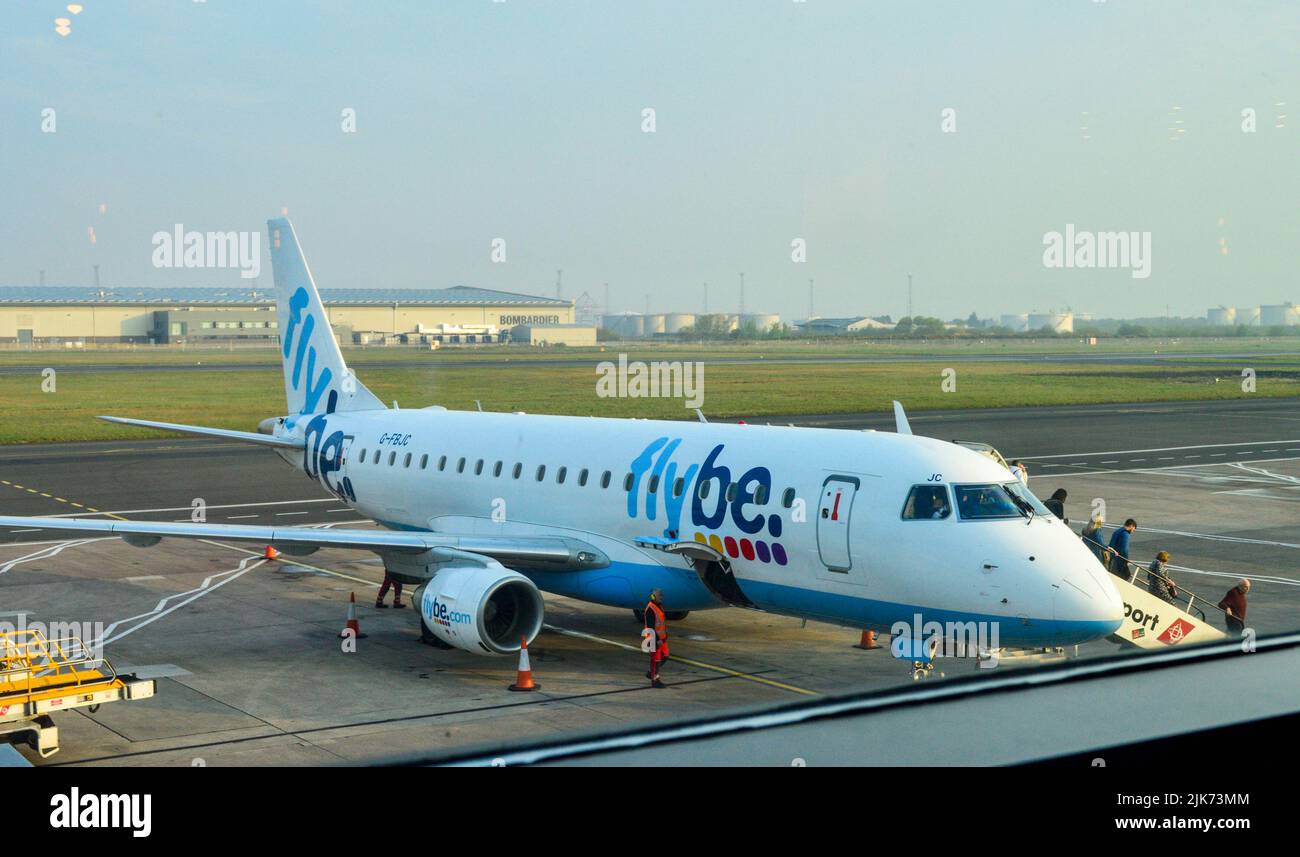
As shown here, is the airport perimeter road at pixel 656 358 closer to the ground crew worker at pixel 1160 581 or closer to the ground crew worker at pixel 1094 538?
the ground crew worker at pixel 1094 538

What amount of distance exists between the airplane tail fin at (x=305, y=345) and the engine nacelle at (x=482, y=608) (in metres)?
11.8

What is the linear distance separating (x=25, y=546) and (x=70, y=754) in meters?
22.1

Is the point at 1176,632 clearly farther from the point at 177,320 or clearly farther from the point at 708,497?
the point at 177,320

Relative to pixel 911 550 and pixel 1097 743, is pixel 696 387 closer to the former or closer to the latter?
pixel 911 550

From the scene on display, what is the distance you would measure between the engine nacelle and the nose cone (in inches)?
354

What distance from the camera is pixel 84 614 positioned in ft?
89.0

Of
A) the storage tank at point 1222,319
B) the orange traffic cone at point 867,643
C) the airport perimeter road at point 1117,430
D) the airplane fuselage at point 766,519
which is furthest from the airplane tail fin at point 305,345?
the storage tank at point 1222,319

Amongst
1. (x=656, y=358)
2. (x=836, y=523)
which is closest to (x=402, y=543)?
(x=836, y=523)

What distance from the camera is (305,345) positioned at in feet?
113

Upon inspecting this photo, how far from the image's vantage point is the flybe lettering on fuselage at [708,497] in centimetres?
2094

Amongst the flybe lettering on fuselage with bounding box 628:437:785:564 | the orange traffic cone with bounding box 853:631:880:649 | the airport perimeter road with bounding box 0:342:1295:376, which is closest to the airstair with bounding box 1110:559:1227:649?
the orange traffic cone with bounding box 853:631:880:649

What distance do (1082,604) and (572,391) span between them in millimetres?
77361
